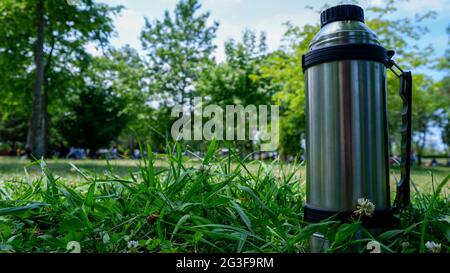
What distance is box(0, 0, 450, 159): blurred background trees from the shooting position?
8422 mm

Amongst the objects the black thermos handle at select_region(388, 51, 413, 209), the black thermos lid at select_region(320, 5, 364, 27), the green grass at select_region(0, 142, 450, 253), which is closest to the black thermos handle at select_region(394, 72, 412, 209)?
the black thermos handle at select_region(388, 51, 413, 209)

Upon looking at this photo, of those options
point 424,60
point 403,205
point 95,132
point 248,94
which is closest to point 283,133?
point 248,94

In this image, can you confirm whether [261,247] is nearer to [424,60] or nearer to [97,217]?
[97,217]

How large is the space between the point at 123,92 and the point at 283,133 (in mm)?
9260

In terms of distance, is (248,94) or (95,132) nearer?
(248,94)

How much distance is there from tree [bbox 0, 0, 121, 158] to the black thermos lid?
7.51m

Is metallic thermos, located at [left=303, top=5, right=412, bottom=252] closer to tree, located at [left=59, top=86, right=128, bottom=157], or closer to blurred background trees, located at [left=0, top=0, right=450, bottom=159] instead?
blurred background trees, located at [left=0, top=0, right=450, bottom=159]

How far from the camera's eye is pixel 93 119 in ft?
67.9

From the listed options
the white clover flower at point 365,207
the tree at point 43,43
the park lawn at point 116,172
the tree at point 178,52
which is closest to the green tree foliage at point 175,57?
the tree at point 178,52

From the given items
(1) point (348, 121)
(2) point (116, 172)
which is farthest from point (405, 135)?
(2) point (116, 172)

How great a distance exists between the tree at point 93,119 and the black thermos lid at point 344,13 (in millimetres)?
20502
